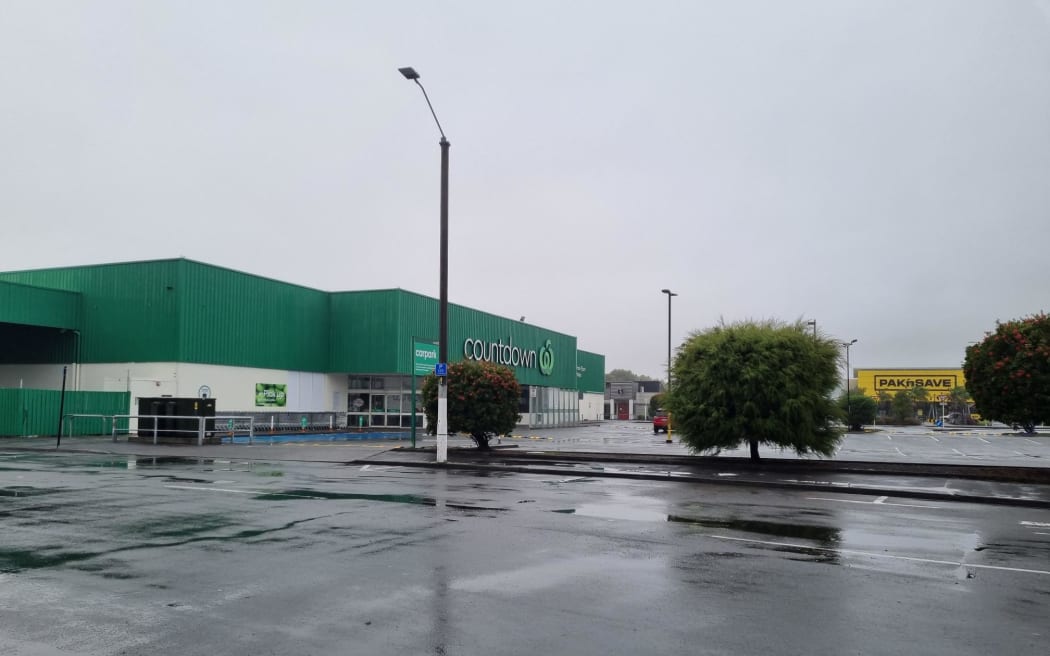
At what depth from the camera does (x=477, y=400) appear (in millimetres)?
26125

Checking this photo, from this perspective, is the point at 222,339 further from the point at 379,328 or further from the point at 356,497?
the point at 356,497

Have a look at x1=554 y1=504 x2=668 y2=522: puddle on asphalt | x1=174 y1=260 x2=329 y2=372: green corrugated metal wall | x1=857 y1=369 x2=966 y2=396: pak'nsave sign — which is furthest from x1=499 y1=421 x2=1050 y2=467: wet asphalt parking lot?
x1=857 y1=369 x2=966 y2=396: pak'nsave sign

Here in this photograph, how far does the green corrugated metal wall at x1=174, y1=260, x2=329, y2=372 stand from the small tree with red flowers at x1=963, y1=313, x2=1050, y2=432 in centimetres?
3113

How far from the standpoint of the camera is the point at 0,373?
41.2m

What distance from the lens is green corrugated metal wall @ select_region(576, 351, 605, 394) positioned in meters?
83.1

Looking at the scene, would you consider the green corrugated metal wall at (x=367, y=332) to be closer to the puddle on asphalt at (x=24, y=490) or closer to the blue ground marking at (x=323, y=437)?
the blue ground marking at (x=323, y=437)

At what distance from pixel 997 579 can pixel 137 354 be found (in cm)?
3638

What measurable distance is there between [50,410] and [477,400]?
64.9 ft

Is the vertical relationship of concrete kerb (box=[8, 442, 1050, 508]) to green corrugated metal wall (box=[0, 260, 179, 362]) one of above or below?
below

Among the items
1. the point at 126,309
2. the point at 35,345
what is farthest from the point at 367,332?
the point at 35,345

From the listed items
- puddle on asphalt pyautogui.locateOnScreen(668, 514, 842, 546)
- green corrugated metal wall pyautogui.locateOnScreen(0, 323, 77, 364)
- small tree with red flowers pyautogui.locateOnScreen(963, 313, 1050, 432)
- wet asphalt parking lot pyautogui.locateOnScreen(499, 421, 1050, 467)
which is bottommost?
wet asphalt parking lot pyautogui.locateOnScreen(499, 421, 1050, 467)

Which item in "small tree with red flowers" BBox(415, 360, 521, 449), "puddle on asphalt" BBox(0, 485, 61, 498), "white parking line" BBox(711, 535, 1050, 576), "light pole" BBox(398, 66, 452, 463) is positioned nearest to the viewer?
"white parking line" BBox(711, 535, 1050, 576)

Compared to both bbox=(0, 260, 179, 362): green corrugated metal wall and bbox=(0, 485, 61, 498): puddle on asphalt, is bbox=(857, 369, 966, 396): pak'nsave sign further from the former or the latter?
bbox=(0, 485, 61, 498): puddle on asphalt

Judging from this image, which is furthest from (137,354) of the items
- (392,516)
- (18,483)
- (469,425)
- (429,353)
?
(392,516)
